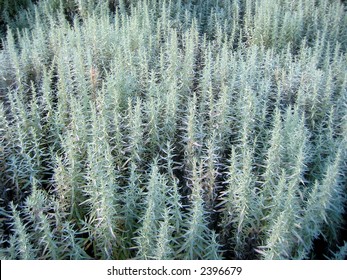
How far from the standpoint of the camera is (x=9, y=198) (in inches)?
Answer: 114

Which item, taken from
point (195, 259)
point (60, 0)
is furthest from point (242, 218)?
point (60, 0)

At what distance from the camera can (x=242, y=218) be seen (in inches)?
98.3

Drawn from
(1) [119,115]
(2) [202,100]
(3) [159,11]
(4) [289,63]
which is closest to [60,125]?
(1) [119,115]

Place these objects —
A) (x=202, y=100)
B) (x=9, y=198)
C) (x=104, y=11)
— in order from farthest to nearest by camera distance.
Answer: (x=104, y=11), (x=202, y=100), (x=9, y=198)

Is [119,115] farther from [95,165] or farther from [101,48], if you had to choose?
[101,48]

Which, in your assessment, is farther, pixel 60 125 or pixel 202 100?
pixel 202 100

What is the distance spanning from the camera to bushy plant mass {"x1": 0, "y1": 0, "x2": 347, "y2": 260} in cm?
242

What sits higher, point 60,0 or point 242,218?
point 60,0

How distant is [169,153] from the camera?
9.14 ft

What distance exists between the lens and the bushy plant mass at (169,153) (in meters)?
2.42

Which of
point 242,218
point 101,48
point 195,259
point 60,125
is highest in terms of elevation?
point 101,48
